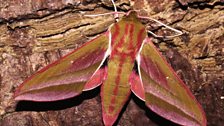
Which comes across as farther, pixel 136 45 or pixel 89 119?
pixel 136 45

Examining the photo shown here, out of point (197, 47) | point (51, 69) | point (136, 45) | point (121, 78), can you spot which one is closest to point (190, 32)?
point (197, 47)

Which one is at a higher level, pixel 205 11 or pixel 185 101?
pixel 205 11

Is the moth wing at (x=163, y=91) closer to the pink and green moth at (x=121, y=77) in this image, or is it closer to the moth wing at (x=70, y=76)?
the pink and green moth at (x=121, y=77)

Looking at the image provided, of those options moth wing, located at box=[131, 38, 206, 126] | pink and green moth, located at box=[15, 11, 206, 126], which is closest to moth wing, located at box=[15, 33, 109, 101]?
pink and green moth, located at box=[15, 11, 206, 126]

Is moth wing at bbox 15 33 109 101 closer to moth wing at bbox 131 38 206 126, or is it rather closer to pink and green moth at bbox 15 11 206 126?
pink and green moth at bbox 15 11 206 126

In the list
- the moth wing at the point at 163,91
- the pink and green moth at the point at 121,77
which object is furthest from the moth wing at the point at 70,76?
the moth wing at the point at 163,91

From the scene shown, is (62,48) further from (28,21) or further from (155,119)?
(155,119)

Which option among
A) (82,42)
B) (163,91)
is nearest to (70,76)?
(82,42)
